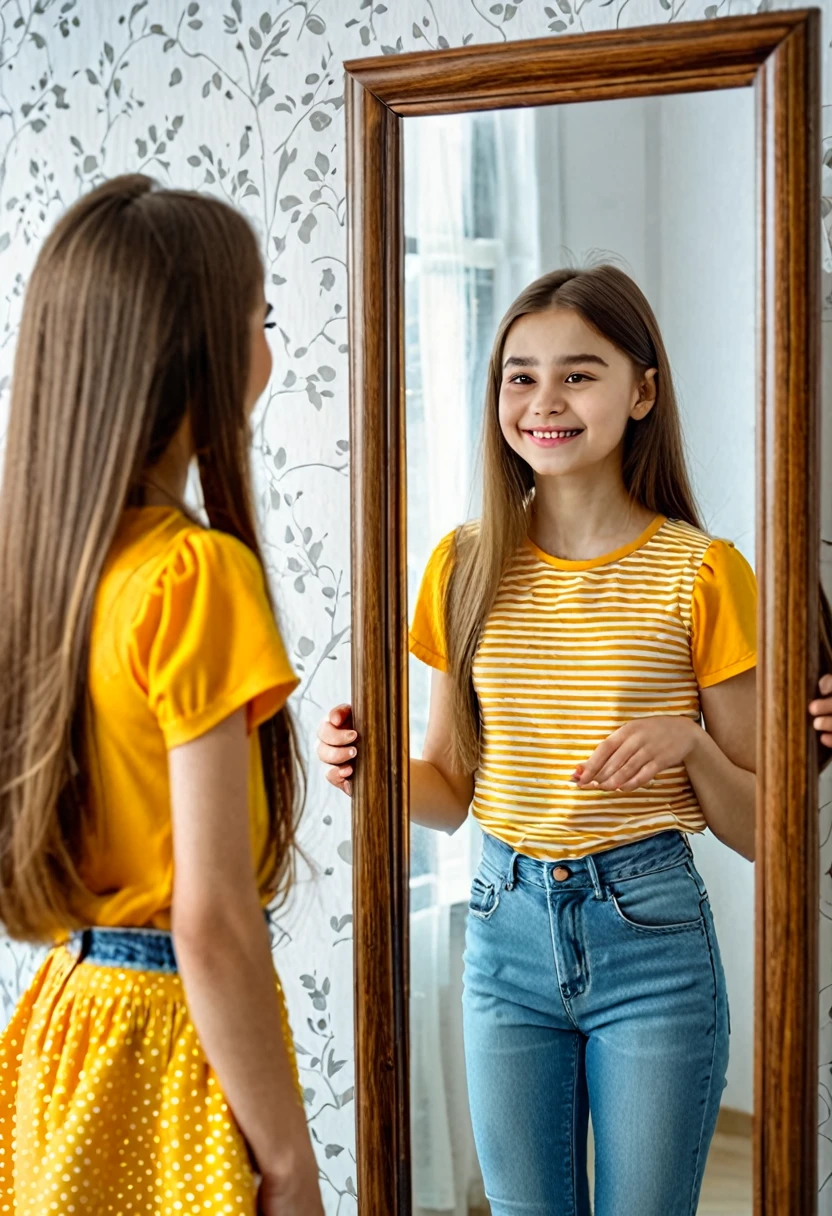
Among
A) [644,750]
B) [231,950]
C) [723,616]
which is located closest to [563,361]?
[723,616]

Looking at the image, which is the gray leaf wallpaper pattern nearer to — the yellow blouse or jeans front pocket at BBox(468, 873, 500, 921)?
jeans front pocket at BBox(468, 873, 500, 921)

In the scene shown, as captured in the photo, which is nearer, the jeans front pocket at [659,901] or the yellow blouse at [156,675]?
the yellow blouse at [156,675]

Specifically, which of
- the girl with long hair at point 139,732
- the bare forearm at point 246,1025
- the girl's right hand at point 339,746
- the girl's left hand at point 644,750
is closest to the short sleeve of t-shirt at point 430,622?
the girl's right hand at point 339,746

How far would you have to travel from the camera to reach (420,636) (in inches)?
55.1

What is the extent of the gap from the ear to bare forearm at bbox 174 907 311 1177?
0.64m

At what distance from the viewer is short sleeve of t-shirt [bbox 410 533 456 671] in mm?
1396

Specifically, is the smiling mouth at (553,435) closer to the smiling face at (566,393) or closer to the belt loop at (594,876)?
the smiling face at (566,393)

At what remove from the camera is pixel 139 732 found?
1.04 meters

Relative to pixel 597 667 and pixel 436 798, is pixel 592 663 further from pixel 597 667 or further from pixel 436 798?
pixel 436 798

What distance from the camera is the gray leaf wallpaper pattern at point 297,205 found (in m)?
1.65

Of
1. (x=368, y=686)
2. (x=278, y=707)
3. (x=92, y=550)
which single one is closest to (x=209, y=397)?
(x=92, y=550)

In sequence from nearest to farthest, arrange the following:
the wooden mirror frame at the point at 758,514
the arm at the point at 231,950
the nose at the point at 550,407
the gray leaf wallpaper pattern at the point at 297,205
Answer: the arm at the point at 231,950 < the wooden mirror frame at the point at 758,514 < the nose at the point at 550,407 < the gray leaf wallpaper pattern at the point at 297,205

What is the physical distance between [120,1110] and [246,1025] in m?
0.15

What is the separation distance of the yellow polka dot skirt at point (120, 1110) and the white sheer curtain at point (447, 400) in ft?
1.20
